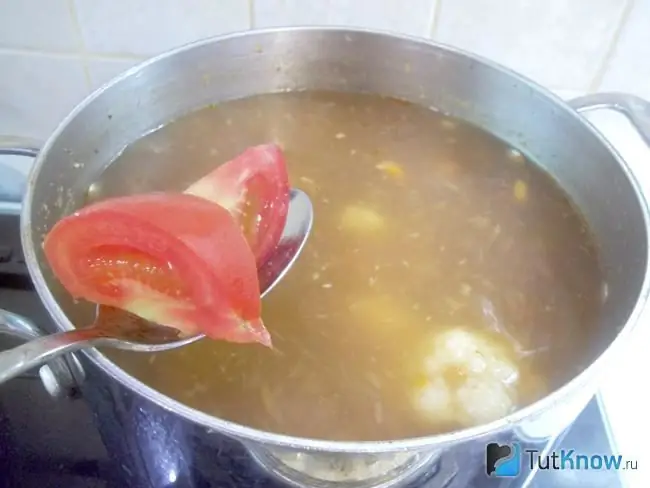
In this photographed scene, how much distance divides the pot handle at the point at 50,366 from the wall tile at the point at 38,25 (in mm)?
386

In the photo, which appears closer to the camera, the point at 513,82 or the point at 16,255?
the point at 513,82

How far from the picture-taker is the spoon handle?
45 cm

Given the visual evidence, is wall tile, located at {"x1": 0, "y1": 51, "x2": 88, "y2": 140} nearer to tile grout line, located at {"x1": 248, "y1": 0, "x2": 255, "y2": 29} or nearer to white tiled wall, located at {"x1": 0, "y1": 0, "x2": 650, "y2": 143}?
white tiled wall, located at {"x1": 0, "y1": 0, "x2": 650, "y2": 143}

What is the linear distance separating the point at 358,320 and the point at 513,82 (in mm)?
310

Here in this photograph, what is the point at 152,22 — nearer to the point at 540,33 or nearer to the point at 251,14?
the point at 251,14

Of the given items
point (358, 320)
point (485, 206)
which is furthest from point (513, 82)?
point (358, 320)

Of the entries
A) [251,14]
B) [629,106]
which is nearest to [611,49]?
[629,106]

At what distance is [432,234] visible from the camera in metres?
0.75

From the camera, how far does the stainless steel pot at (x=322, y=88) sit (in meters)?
0.49

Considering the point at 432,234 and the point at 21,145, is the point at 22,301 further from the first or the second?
the point at 432,234

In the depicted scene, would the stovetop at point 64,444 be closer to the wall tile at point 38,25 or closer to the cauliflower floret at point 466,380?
the cauliflower floret at point 466,380

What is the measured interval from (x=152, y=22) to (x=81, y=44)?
0.31ft

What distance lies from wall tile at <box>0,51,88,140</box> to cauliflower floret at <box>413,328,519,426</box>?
55 centimetres

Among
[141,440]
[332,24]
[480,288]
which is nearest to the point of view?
[141,440]
